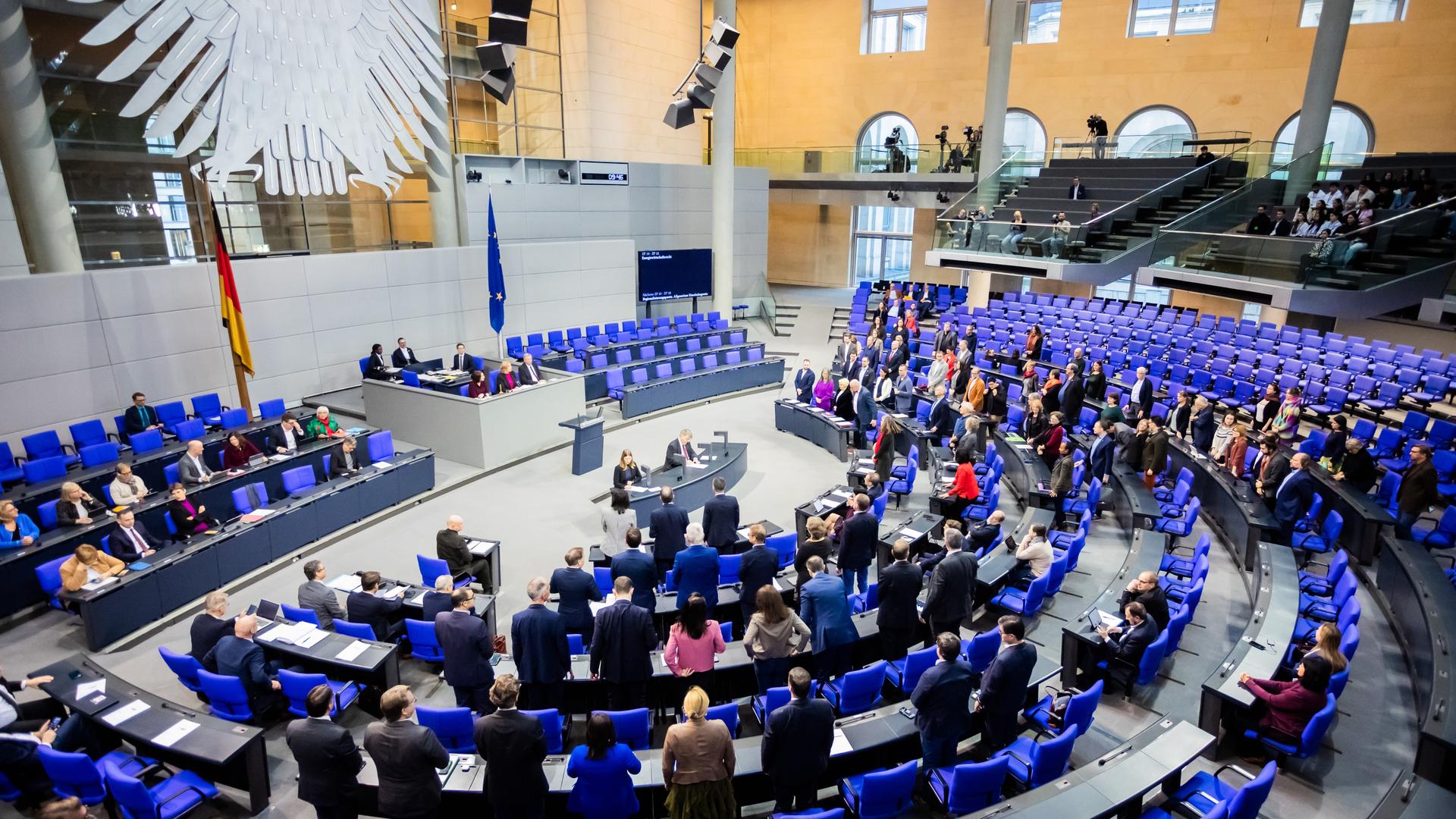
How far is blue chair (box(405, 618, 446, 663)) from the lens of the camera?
21.2ft

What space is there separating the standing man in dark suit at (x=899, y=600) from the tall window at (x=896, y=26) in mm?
26071

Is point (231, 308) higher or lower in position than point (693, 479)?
higher

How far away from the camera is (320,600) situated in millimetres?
6504

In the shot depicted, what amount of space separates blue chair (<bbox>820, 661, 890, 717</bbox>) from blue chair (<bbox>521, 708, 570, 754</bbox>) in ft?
6.26

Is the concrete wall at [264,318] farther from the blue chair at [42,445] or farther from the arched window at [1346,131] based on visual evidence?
the arched window at [1346,131]

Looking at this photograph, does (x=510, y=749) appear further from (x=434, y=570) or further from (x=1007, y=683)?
(x=434, y=570)

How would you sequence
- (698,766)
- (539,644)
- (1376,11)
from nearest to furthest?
(698,766) < (539,644) < (1376,11)

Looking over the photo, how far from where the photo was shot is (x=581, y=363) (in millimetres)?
16203

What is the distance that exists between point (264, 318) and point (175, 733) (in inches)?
406

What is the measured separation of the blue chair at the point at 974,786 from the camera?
181 inches

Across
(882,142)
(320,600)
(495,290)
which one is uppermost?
(882,142)

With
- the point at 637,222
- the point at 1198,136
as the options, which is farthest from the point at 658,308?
the point at 1198,136

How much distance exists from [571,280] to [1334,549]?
15677 millimetres

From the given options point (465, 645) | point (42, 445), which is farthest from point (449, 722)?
point (42, 445)
